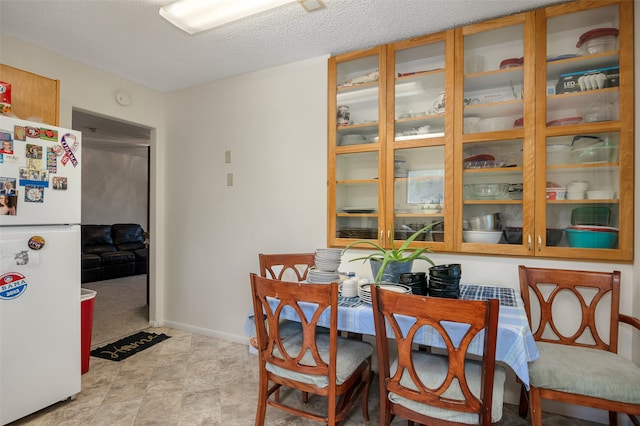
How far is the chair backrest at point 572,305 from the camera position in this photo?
5.67 feet

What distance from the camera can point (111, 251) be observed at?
6051mm

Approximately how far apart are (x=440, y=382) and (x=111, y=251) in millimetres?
6533

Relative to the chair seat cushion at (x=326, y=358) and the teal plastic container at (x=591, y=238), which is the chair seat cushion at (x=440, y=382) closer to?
the chair seat cushion at (x=326, y=358)

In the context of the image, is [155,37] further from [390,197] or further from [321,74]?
[390,197]

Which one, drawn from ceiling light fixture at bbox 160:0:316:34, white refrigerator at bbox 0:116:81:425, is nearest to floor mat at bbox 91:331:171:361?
white refrigerator at bbox 0:116:81:425

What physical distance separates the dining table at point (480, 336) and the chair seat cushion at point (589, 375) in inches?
6.7

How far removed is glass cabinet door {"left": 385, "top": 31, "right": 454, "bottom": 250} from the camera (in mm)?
2174

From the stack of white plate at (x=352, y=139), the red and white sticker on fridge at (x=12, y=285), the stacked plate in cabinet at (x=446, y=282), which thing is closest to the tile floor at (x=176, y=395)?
the red and white sticker on fridge at (x=12, y=285)

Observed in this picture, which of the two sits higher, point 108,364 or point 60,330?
point 60,330

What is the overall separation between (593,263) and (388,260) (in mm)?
1240

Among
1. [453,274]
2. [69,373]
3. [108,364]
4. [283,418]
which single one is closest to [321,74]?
[453,274]

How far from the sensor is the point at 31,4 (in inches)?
77.2

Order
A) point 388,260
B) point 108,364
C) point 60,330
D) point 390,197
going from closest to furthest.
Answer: point 388,260 < point 60,330 < point 390,197 < point 108,364

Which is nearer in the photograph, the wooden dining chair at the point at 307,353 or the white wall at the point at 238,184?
the wooden dining chair at the point at 307,353
